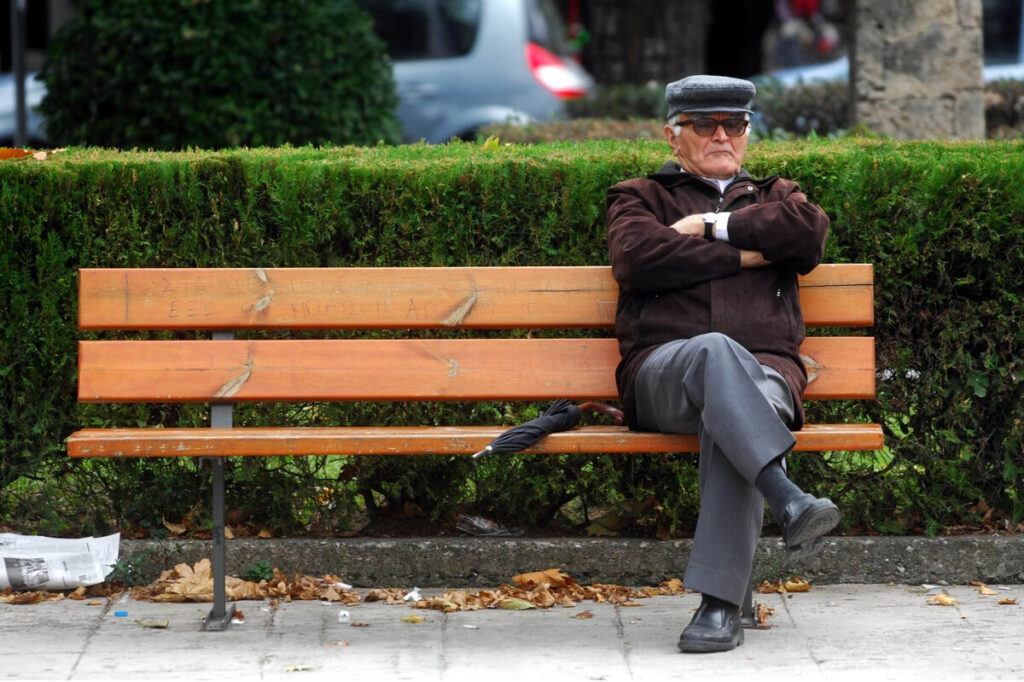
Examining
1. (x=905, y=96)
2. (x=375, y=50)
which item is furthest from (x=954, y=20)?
(x=375, y=50)

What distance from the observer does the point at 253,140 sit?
9086mm

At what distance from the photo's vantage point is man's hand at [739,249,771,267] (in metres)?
4.66

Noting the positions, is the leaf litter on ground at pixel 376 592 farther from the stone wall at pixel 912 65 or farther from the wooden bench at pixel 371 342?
the stone wall at pixel 912 65

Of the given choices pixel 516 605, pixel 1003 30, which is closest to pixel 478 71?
pixel 516 605

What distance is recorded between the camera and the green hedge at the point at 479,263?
16.8ft

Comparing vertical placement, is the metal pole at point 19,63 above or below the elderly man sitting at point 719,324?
above

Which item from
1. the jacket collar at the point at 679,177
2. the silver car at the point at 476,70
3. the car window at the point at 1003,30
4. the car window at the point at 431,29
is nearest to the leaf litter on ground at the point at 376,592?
the jacket collar at the point at 679,177

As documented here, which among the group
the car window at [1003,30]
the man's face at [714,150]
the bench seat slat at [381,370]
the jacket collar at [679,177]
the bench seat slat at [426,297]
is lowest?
the bench seat slat at [381,370]

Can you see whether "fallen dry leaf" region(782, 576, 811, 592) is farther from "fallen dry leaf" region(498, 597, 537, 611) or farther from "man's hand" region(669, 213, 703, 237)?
"man's hand" region(669, 213, 703, 237)

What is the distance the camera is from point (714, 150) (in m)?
4.86

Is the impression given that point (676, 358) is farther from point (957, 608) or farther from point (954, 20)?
point (954, 20)

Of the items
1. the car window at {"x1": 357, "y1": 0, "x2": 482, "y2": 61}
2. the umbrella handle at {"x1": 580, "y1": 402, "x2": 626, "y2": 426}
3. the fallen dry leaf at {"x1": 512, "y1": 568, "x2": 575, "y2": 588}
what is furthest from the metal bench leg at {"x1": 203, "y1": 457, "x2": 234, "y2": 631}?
the car window at {"x1": 357, "y1": 0, "x2": 482, "y2": 61}

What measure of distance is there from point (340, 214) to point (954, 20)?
5613 mm

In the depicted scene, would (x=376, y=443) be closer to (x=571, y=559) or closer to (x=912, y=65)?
(x=571, y=559)
